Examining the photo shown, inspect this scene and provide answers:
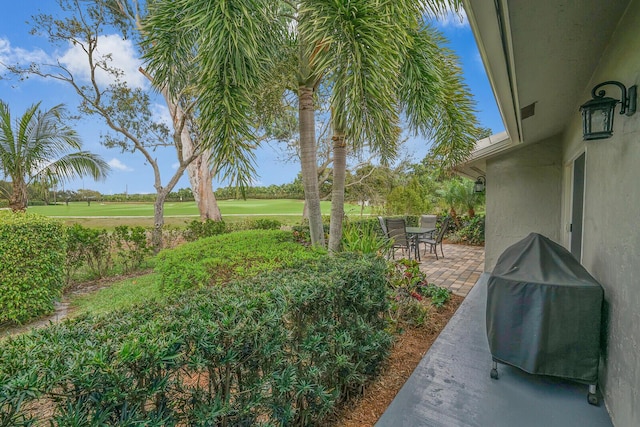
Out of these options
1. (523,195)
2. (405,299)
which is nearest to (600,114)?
(405,299)

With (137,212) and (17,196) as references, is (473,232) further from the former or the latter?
(137,212)

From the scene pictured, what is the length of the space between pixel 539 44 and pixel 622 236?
154 centimetres

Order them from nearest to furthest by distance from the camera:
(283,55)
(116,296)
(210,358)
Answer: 1. (210,358)
2. (283,55)
3. (116,296)

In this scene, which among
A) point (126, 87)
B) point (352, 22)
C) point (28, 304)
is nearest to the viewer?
point (352, 22)

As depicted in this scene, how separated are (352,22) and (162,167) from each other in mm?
9940

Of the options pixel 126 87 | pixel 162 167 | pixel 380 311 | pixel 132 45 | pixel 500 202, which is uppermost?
pixel 132 45

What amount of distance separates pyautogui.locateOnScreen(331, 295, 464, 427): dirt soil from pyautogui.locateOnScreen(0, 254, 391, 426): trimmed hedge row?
0.16m

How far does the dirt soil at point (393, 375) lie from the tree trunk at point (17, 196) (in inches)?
339

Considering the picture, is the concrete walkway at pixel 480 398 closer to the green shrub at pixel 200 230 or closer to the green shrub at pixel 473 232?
the green shrub at pixel 200 230

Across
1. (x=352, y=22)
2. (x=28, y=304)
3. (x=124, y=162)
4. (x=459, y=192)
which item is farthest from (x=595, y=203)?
(x=124, y=162)

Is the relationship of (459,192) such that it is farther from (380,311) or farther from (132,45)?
(132,45)

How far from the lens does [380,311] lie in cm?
302

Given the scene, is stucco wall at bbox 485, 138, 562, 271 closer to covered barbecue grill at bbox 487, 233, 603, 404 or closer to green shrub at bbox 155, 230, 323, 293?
covered barbecue grill at bbox 487, 233, 603, 404

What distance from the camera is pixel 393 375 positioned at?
292cm
